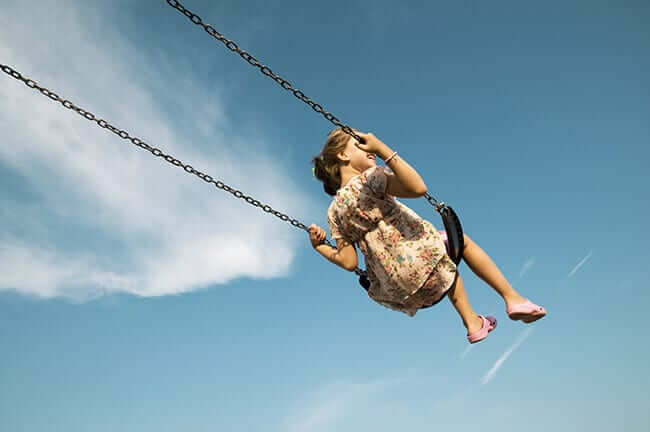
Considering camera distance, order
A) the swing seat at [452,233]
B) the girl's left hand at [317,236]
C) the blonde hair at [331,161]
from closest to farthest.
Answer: the swing seat at [452,233], the blonde hair at [331,161], the girl's left hand at [317,236]

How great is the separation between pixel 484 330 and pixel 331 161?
A: 68.8 inches

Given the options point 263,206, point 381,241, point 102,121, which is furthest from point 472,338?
point 102,121

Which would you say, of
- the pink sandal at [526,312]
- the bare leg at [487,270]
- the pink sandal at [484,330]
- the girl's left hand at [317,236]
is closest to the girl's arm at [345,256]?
the girl's left hand at [317,236]

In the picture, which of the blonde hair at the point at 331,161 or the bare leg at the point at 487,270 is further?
the blonde hair at the point at 331,161

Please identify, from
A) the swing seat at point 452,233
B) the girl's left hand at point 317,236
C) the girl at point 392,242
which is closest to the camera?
the girl at point 392,242

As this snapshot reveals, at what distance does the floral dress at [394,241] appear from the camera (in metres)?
3.46

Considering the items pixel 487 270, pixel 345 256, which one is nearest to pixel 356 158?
pixel 345 256

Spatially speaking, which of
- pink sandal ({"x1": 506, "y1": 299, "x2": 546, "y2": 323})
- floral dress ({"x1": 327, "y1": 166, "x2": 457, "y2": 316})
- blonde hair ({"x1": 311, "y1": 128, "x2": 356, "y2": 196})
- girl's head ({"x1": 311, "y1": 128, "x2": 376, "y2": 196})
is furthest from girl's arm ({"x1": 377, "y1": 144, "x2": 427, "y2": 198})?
pink sandal ({"x1": 506, "y1": 299, "x2": 546, "y2": 323})

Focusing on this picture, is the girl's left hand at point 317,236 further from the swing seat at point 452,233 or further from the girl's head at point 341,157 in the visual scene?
the swing seat at point 452,233

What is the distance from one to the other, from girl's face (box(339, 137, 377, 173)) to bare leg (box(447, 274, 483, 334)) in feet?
3.60

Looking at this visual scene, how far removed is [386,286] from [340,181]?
88 centimetres

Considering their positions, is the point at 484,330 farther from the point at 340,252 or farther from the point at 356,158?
the point at 356,158

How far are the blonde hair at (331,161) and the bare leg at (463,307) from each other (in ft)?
3.92

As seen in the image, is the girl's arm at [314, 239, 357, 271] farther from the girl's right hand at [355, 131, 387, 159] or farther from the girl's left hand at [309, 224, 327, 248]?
the girl's right hand at [355, 131, 387, 159]
